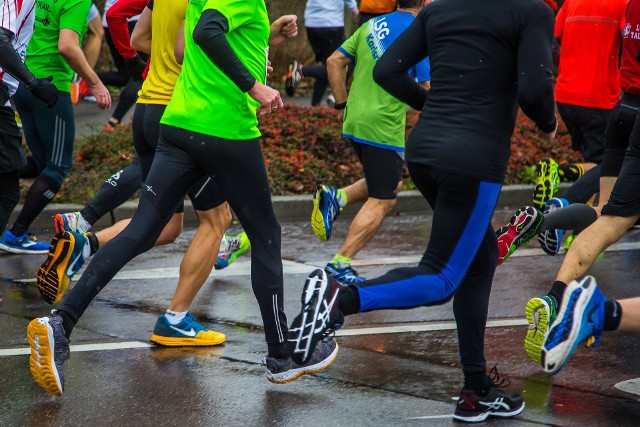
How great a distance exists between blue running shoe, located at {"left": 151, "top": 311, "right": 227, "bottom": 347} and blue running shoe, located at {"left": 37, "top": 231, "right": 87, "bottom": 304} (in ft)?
2.22

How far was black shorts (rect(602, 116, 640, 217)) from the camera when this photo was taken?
5492mm

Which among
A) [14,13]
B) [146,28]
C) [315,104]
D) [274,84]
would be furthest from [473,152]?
[274,84]

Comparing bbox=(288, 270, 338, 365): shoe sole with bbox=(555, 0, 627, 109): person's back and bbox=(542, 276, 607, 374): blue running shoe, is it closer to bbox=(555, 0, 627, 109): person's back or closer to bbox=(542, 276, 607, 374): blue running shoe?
bbox=(542, 276, 607, 374): blue running shoe

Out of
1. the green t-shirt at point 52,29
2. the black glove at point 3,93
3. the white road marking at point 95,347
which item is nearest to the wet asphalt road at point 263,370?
the white road marking at point 95,347

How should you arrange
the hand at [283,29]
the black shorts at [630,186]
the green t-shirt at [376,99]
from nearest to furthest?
1. the hand at [283,29]
2. the black shorts at [630,186]
3. the green t-shirt at [376,99]

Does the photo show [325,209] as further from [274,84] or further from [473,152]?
[274,84]

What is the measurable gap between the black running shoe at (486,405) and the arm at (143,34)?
2.83 metres

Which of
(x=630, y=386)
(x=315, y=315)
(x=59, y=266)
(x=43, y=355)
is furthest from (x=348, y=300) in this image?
(x=59, y=266)

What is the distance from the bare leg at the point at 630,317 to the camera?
4.30 m

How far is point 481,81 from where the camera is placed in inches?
167

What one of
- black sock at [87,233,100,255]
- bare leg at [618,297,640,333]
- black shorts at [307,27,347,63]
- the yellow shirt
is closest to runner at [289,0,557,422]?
bare leg at [618,297,640,333]

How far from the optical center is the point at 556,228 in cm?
674

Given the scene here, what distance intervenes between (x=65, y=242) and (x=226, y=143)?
1.69m

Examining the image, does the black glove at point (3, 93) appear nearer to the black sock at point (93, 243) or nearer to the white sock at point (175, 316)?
the black sock at point (93, 243)
